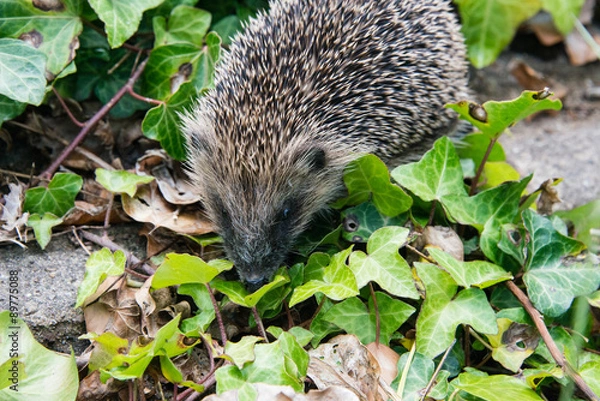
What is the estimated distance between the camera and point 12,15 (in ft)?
12.2

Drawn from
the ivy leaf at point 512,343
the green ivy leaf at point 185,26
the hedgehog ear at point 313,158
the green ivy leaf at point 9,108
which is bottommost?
the ivy leaf at point 512,343

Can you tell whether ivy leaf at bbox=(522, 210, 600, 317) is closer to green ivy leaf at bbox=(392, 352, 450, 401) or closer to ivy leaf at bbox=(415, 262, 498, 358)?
ivy leaf at bbox=(415, 262, 498, 358)

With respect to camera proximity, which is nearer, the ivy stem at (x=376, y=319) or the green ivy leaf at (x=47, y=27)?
the ivy stem at (x=376, y=319)

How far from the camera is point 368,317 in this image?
3195 millimetres

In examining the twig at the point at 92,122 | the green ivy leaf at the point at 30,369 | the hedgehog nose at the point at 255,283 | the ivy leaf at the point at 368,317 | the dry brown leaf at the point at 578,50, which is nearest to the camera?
the green ivy leaf at the point at 30,369

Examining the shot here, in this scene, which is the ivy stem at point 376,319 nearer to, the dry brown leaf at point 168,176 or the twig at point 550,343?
the twig at point 550,343

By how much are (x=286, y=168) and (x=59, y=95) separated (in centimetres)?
146

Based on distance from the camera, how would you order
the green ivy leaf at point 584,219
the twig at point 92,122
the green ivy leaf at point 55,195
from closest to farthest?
the green ivy leaf at point 55,195 → the green ivy leaf at point 584,219 → the twig at point 92,122

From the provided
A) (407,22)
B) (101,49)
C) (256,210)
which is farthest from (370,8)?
(101,49)

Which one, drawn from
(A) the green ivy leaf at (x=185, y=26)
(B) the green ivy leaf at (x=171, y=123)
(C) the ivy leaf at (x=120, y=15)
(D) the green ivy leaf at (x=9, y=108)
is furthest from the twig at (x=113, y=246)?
(A) the green ivy leaf at (x=185, y=26)

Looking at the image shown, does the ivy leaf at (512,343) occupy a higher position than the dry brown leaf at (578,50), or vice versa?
the dry brown leaf at (578,50)

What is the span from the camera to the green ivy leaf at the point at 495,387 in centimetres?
278

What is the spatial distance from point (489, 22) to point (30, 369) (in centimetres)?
368

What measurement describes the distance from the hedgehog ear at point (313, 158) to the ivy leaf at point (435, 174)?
43 centimetres
